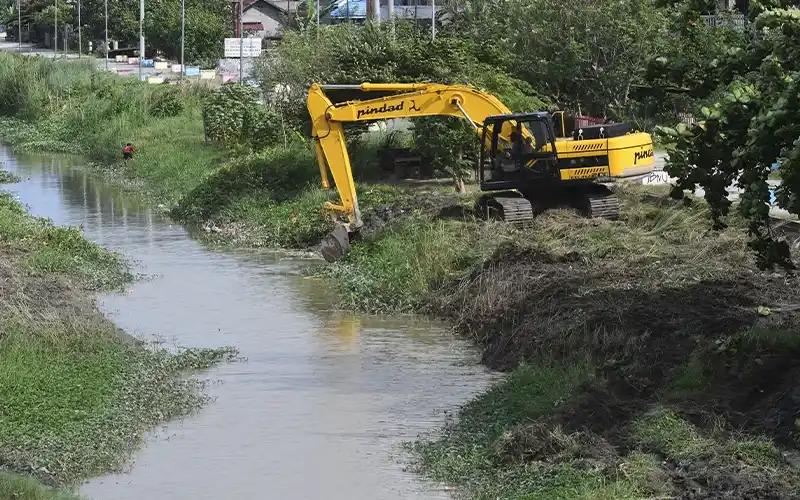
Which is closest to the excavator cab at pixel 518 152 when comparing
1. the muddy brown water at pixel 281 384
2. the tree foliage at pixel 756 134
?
the muddy brown water at pixel 281 384

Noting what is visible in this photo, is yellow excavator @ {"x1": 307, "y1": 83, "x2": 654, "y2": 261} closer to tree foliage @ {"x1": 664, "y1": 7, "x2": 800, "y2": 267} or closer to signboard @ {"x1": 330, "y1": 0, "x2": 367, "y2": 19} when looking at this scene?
tree foliage @ {"x1": 664, "y1": 7, "x2": 800, "y2": 267}

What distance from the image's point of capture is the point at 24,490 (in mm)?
11055

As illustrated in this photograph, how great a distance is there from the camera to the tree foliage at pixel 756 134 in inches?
481

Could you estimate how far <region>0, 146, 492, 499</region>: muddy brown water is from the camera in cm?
1312

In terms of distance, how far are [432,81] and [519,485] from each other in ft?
60.7

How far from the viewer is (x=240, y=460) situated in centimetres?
1369

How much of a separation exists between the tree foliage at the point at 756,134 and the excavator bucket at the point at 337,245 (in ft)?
34.0

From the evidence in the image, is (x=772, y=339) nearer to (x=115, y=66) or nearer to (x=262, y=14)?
(x=115, y=66)

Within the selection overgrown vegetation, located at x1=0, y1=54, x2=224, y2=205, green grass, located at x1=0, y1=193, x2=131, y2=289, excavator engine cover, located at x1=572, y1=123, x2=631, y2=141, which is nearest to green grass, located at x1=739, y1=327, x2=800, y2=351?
excavator engine cover, located at x1=572, y1=123, x2=631, y2=141

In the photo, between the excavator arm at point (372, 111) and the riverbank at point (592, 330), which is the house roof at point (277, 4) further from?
the excavator arm at point (372, 111)

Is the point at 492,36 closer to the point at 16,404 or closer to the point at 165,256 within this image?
the point at 165,256

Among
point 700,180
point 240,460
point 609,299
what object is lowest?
point 240,460

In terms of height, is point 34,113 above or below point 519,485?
above

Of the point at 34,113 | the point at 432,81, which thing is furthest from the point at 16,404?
the point at 34,113
